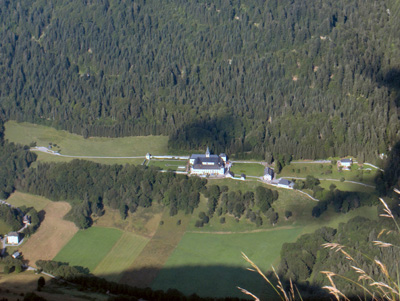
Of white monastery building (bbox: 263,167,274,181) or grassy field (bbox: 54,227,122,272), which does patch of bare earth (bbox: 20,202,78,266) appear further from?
white monastery building (bbox: 263,167,274,181)

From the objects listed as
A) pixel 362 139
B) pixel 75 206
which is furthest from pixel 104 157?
pixel 362 139

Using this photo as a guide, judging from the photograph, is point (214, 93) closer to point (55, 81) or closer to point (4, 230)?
point (55, 81)

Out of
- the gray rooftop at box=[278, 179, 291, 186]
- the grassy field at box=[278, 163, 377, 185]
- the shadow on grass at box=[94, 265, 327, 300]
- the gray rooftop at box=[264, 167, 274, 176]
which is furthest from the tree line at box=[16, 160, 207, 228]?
the shadow on grass at box=[94, 265, 327, 300]

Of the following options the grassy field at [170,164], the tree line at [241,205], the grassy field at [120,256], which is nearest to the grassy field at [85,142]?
the grassy field at [170,164]

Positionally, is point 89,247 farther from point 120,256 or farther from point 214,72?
point 214,72

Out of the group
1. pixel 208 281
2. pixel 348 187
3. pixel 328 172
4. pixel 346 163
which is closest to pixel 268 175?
pixel 328 172

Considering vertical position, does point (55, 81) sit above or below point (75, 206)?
above

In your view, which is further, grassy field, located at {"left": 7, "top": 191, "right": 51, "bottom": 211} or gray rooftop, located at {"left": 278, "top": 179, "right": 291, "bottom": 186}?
grassy field, located at {"left": 7, "top": 191, "right": 51, "bottom": 211}

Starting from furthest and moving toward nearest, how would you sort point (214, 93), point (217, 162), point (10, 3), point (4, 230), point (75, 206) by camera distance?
point (10, 3) < point (214, 93) < point (217, 162) < point (75, 206) < point (4, 230)
